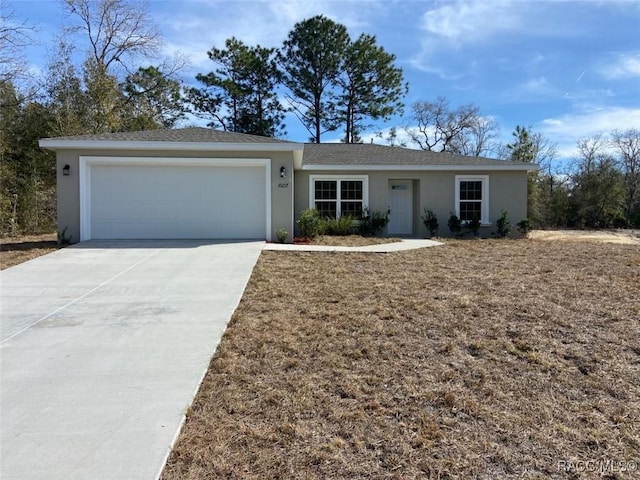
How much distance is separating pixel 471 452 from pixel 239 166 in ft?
32.5

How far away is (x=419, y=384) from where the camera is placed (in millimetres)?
3561

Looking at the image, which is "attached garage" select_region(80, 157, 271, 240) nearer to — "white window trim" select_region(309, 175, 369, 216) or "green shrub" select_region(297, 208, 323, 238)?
"green shrub" select_region(297, 208, 323, 238)

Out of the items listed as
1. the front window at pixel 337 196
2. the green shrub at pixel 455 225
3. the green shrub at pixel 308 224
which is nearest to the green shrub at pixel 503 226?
the green shrub at pixel 455 225

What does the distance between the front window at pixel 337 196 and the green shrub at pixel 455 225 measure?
3.06 metres

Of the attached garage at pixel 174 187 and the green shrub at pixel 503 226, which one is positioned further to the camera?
the green shrub at pixel 503 226

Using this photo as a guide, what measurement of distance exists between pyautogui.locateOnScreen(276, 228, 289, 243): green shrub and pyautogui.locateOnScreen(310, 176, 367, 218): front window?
3.97m

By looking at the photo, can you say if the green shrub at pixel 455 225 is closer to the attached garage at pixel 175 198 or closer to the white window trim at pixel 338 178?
the white window trim at pixel 338 178

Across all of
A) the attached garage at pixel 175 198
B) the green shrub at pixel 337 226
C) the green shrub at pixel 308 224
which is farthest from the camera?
the green shrub at pixel 337 226

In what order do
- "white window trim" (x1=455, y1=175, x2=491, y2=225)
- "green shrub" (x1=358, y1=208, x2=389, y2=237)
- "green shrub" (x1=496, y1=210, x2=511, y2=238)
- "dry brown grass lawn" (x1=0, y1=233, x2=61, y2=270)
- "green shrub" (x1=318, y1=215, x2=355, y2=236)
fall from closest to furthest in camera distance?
"dry brown grass lawn" (x1=0, y1=233, x2=61, y2=270), "green shrub" (x1=318, y1=215, x2=355, y2=236), "green shrub" (x1=358, y1=208, x2=389, y2=237), "green shrub" (x1=496, y1=210, x2=511, y2=238), "white window trim" (x1=455, y1=175, x2=491, y2=225)

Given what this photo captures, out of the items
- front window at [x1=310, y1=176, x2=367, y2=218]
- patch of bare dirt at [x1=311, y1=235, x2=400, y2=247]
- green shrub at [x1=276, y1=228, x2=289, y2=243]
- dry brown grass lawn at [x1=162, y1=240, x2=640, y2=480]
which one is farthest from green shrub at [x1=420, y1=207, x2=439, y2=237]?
dry brown grass lawn at [x1=162, y1=240, x2=640, y2=480]

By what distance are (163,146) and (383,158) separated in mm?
8046

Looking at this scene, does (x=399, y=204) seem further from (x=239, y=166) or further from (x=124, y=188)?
(x=124, y=188)

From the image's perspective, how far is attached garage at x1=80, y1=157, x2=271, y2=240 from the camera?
11.2 m

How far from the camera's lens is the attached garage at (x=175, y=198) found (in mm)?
11227
